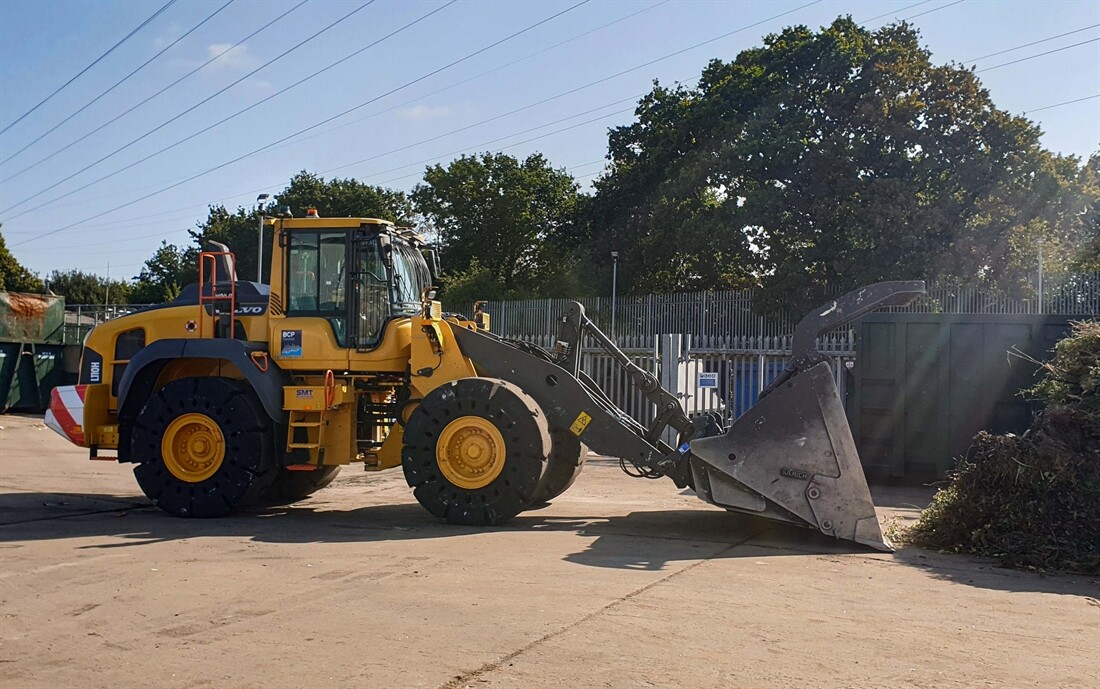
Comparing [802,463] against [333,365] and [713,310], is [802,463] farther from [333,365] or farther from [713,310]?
[713,310]

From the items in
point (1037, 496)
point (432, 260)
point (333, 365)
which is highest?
point (432, 260)

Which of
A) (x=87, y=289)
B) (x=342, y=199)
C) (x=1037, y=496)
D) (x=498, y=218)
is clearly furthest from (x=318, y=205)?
(x=1037, y=496)

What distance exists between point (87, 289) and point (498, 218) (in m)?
42.5

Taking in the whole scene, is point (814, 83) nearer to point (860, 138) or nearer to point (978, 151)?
point (860, 138)

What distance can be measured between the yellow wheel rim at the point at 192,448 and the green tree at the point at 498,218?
99.0 ft

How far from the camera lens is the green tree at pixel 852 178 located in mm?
27719

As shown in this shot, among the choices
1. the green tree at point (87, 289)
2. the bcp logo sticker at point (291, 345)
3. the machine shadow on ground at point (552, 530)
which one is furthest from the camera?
the green tree at point (87, 289)

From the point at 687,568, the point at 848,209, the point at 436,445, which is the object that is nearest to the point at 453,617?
the point at 687,568

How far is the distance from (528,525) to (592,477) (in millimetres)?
5293

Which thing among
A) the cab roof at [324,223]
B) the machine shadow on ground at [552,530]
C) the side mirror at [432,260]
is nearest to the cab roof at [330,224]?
the cab roof at [324,223]

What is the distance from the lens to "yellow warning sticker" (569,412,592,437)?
10.6 meters

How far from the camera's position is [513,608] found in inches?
270

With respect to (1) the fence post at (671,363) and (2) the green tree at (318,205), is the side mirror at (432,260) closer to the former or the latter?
(1) the fence post at (671,363)

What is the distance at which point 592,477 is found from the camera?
52.3ft
